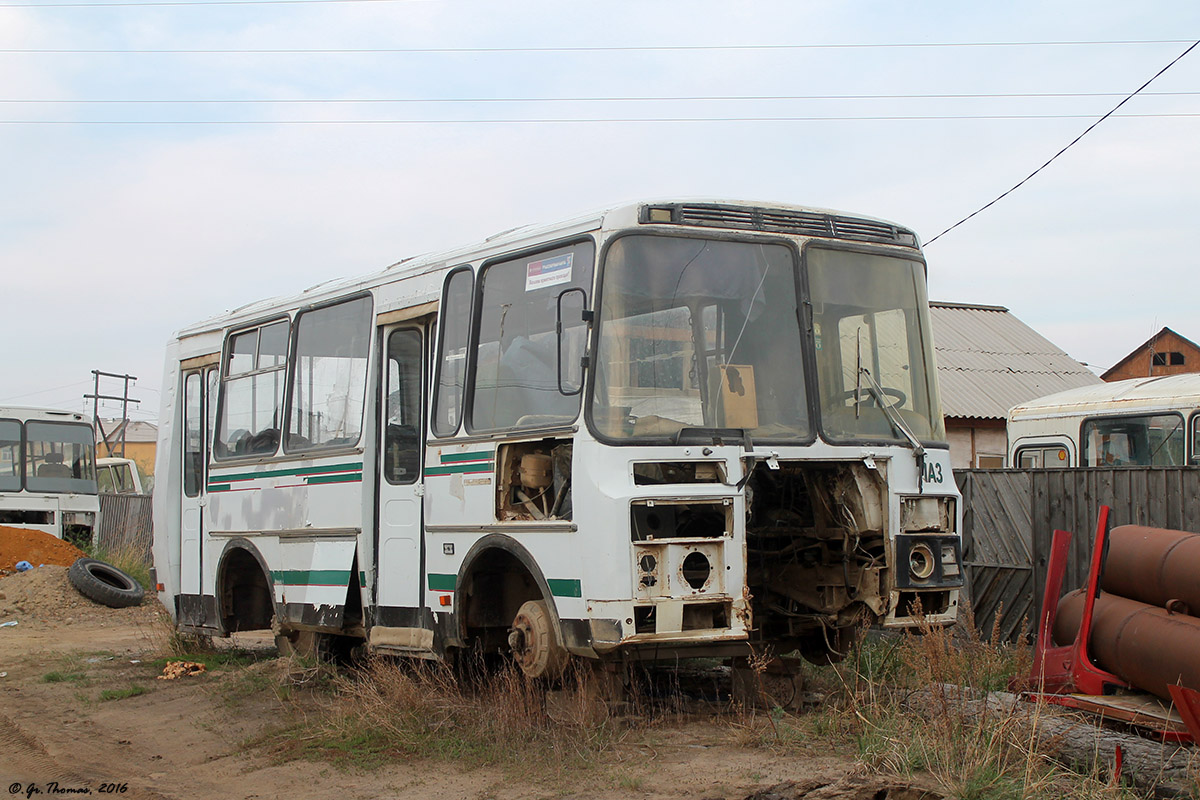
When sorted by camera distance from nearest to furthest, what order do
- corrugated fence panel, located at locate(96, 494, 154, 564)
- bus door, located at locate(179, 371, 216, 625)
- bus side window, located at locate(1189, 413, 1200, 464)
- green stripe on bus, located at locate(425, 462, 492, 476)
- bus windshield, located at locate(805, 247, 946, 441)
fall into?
bus windshield, located at locate(805, 247, 946, 441), green stripe on bus, located at locate(425, 462, 492, 476), bus door, located at locate(179, 371, 216, 625), bus side window, located at locate(1189, 413, 1200, 464), corrugated fence panel, located at locate(96, 494, 154, 564)

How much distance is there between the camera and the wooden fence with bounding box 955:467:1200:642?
32.7 ft

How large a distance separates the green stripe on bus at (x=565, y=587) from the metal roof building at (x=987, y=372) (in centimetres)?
2053

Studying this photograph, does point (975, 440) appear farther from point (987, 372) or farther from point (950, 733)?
point (950, 733)

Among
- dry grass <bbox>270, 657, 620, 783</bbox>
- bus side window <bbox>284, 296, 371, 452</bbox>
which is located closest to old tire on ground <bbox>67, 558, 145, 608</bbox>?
bus side window <bbox>284, 296, 371, 452</bbox>

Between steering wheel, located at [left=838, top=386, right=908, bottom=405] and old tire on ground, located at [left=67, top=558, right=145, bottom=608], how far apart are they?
542 inches

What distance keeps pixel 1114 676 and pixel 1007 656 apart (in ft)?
7.69

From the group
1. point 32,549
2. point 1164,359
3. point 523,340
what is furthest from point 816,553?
point 1164,359

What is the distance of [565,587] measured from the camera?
7043 millimetres

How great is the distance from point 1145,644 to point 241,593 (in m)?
7.79

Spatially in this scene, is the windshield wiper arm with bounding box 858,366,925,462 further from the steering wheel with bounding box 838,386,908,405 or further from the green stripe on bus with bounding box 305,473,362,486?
the green stripe on bus with bounding box 305,473,362,486

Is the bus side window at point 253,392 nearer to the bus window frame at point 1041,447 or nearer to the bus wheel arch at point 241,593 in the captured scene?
the bus wheel arch at point 241,593

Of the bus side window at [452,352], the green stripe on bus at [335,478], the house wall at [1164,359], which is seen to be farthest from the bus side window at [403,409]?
the house wall at [1164,359]

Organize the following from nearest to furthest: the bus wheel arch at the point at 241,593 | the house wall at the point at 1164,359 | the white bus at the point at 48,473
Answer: the bus wheel arch at the point at 241,593
the white bus at the point at 48,473
the house wall at the point at 1164,359

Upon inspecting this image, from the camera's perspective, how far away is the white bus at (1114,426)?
46.5 ft
